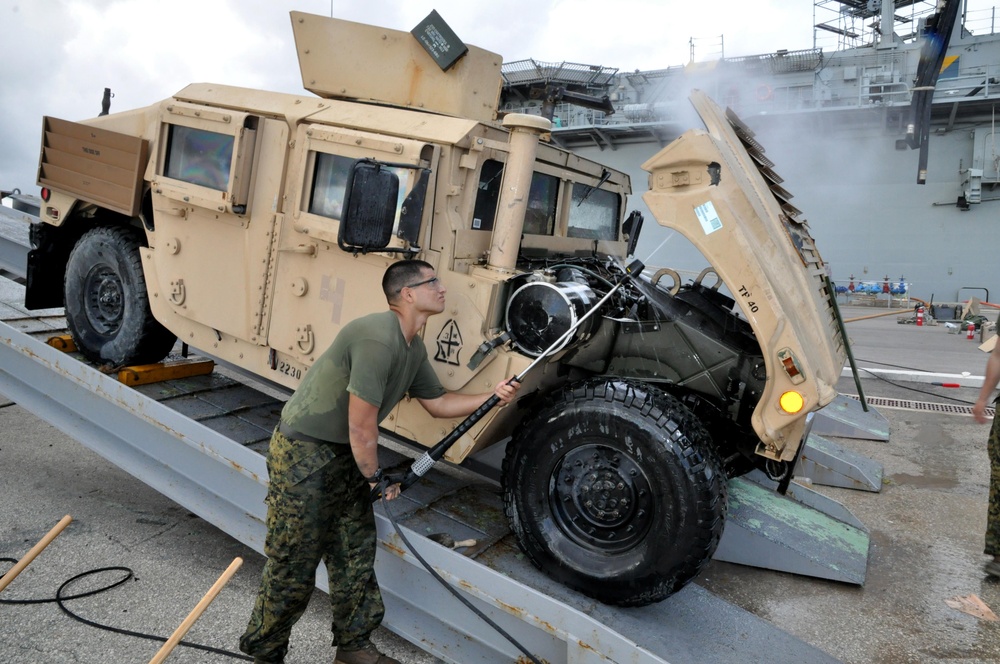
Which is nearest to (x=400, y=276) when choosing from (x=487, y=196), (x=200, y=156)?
(x=487, y=196)

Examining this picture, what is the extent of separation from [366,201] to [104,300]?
2690 mm

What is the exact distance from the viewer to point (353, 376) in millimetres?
2629

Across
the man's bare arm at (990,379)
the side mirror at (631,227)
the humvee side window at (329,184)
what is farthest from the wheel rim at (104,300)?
the man's bare arm at (990,379)

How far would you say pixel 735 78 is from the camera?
78.8 ft

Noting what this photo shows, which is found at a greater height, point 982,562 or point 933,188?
point 933,188

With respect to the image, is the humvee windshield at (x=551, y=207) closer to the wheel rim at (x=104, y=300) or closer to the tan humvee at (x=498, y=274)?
the tan humvee at (x=498, y=274)

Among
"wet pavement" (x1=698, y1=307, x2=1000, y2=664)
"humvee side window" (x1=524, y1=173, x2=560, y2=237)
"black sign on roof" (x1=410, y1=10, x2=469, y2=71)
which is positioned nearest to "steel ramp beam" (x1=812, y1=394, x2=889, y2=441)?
"wet pavement" (x1=698, y1=307, x2=1000, y2=664)

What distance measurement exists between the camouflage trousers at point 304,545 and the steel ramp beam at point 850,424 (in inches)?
202

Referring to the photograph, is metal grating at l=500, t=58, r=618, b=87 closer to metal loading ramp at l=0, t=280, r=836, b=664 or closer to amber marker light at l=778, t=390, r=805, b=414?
metal loading ramp at l=0, t=280, r=836, b=664

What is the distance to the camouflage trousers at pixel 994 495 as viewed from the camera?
13.0ft

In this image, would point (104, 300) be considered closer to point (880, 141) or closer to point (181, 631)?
point (181, 631)

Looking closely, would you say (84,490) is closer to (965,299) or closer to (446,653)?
(446,653)

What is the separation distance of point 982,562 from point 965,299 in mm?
21606

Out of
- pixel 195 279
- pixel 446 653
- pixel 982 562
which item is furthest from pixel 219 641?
pixel 982 562
